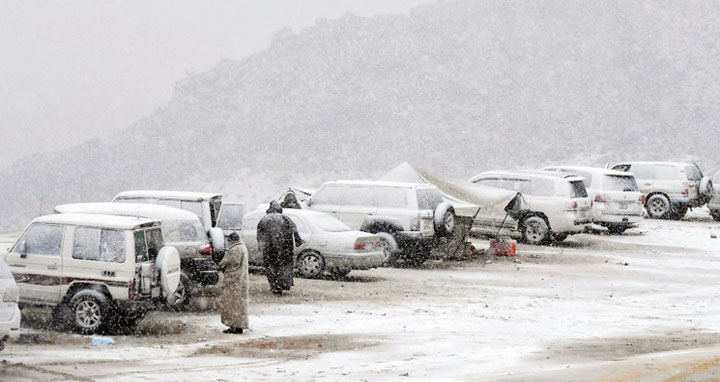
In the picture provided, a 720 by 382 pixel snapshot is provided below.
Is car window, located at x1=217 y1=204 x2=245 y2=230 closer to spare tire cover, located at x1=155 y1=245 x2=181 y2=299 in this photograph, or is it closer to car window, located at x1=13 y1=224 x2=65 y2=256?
spare tire cover, located at x1=155 y1=245 x2=181 y2=299

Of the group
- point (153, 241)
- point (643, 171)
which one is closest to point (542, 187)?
point (643, 171)

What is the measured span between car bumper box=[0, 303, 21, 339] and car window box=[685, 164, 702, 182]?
89.9ft

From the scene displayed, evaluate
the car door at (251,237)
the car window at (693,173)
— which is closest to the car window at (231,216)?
the car door at (251,237)

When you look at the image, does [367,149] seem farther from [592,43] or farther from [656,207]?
[656,207]

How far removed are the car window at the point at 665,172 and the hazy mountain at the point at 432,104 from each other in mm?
42618

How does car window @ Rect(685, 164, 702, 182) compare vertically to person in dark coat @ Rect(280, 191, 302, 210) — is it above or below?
above

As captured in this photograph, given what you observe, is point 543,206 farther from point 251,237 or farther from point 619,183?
point 251,237

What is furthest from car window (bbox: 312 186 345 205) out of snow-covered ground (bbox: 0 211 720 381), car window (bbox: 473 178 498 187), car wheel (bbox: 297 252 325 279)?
car window (bbox: 473 178 498 187)

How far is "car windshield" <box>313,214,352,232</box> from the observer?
798 inches

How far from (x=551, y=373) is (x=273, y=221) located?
27.3 ft

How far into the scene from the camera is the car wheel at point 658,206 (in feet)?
113

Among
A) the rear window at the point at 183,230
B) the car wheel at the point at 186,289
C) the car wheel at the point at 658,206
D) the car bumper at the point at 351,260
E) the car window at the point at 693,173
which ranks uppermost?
the car window at the point at 693,173

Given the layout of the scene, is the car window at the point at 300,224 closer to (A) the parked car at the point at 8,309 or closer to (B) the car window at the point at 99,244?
(B) the car window at the point at 99,244

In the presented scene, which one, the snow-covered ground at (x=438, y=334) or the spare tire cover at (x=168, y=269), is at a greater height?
the spare tire cover at (x=168, y=269)
